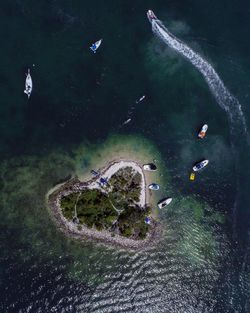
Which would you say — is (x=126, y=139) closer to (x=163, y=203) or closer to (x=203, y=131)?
(x=163, y=203)

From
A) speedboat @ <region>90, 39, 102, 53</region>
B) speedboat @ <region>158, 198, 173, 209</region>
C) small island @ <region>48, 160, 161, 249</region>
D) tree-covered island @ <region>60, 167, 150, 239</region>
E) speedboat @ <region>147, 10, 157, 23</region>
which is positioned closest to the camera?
tree-covered island @ <region>60, 167, 150, 239</region>

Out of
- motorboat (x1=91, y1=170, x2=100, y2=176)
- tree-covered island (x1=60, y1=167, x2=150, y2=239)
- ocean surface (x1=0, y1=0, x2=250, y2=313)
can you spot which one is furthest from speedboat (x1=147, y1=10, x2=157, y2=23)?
motorboat (x1=91, y1=170, x2=100, y2=176)

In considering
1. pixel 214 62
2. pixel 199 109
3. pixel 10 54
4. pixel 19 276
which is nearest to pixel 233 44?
pixel 214 62

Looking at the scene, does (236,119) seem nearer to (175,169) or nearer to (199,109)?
(199,109)

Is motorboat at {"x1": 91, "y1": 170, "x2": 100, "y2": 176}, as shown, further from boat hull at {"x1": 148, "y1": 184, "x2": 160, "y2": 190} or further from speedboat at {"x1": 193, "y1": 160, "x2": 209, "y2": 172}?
speedboat at {"x1": 193, "y1": 160, "x2": 209, "y2": 172}

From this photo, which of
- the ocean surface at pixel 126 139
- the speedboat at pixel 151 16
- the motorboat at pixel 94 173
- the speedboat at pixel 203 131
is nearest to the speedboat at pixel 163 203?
the ocean surface at pixel 126 139

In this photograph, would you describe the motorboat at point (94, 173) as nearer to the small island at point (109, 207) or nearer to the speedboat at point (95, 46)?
Answer: the small island at point (109, 207)
